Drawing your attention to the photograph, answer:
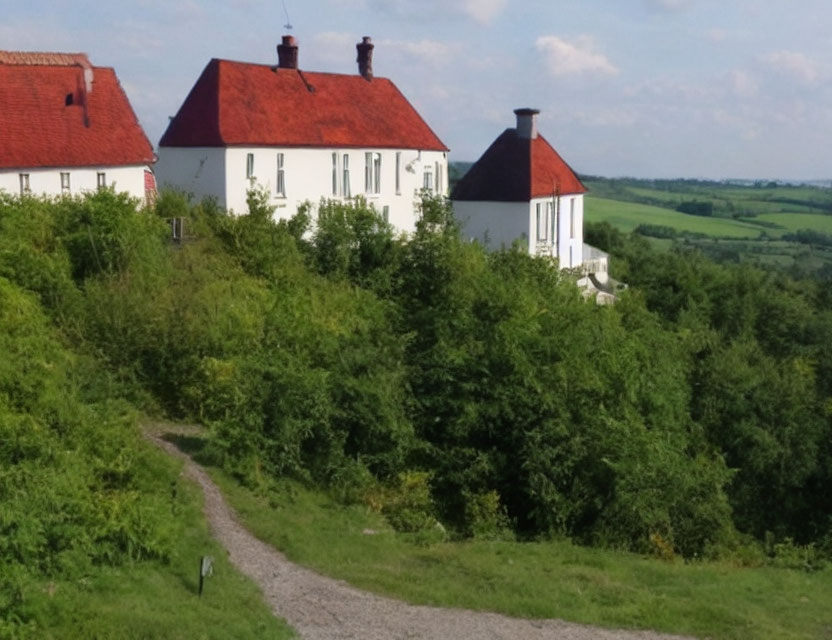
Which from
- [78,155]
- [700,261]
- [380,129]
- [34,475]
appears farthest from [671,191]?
[34,475]

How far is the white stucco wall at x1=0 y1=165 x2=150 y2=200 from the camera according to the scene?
1135 inches

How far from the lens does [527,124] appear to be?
42156 millimetres

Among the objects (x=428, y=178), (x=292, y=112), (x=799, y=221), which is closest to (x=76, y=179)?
(x=292, y=112)

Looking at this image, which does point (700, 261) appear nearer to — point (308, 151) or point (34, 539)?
point (308, 151)

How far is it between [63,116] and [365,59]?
47.5 ft

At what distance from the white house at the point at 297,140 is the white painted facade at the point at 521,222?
2.14 metres

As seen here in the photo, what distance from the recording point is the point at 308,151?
36719mm

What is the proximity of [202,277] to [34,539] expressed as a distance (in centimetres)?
1347

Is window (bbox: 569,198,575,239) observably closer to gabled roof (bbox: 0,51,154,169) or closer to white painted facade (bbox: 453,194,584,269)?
white painted facade (bbox: 453,194,584,269)

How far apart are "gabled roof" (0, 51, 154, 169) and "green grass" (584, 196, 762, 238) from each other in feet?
206

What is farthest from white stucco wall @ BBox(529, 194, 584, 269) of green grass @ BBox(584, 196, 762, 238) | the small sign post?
green grass @ BBox(584, 196, 762, 238)

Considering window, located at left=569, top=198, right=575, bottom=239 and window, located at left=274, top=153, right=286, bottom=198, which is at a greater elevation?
window, located at left=274, top=153, right=286, bottom=198

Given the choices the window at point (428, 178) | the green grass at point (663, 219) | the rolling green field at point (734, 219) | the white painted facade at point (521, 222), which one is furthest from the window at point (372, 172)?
the green grass at point (663, 219)

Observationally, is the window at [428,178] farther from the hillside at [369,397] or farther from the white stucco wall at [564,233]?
the hillside at [369,397]
